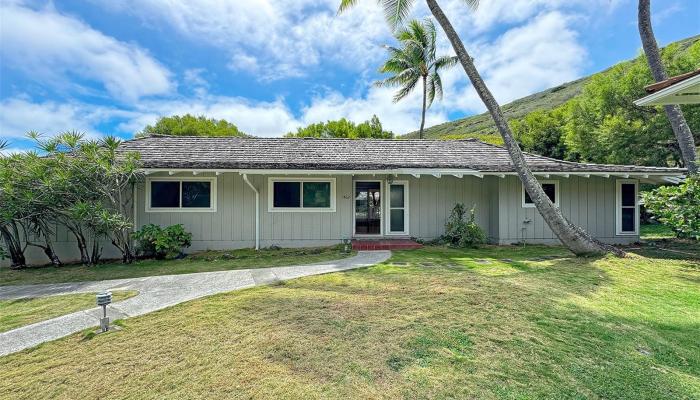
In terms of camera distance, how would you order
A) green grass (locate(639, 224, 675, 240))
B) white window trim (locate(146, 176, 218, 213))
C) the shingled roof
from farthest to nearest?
green grass (locate(639, 224, 675, 240)), white window trim (locate(146, 176, 218, 213)), the shingled roof

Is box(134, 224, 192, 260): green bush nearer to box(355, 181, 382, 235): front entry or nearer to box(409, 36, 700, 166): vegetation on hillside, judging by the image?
box(355, 181, 382, 235): front entry

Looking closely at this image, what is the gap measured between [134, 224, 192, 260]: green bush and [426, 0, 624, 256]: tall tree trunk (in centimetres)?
924

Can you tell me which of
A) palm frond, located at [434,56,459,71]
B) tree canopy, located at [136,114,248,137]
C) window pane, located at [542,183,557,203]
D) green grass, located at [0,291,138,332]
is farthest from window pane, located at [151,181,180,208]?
tree canopy, located at [136,114,248,137]

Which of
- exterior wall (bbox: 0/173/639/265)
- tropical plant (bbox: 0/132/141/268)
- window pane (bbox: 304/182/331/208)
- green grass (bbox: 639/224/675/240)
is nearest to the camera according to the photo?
tropical plant (bbox: 0/132/141/268)

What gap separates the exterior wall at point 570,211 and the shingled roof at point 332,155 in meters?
0.71

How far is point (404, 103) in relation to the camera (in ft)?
73.7

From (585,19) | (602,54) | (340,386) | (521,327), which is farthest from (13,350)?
(602,54)

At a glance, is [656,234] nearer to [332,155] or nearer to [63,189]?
[332,155]

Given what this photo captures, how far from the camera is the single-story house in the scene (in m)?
9.95

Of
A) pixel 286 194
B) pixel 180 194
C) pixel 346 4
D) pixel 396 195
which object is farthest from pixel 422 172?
pixel 180 194

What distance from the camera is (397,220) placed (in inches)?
442

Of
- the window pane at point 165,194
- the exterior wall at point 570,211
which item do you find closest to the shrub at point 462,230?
the exterior wall at point 570,211

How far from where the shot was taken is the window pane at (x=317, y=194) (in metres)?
10.7

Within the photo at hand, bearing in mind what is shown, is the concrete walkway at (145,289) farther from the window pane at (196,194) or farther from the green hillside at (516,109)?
the green hillside at (516,109)
